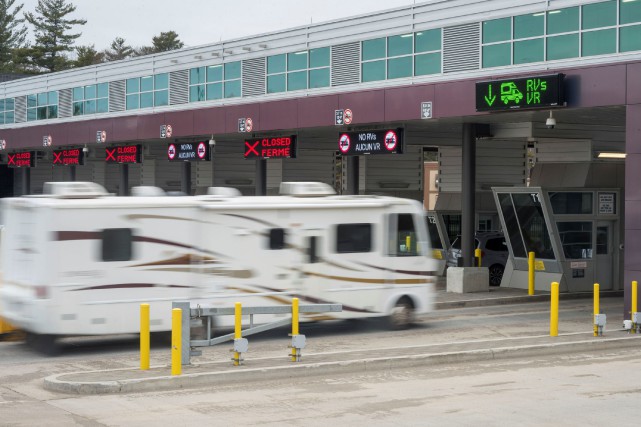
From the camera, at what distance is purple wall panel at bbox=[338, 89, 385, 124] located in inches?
1164

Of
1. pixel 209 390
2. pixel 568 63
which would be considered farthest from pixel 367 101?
pixel 209 390

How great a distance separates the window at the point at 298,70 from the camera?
110ft

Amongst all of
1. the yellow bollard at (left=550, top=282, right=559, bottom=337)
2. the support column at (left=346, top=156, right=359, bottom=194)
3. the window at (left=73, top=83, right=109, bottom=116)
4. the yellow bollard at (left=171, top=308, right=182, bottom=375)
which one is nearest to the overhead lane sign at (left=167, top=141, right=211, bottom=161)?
the window at (left=73, top=83, right=109, bottom=116)

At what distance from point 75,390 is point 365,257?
25.8ft

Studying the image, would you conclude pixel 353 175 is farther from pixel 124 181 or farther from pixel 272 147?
pixel 124 181

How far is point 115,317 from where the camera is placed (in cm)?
1752

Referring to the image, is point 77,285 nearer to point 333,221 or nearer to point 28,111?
point 333,221

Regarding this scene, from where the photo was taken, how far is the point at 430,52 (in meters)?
29.8

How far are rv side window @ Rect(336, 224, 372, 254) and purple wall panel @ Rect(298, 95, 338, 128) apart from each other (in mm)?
11424

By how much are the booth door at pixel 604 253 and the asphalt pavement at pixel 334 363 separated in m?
10.6

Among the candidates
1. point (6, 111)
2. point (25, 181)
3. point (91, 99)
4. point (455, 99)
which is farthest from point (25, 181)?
point (455, 99)

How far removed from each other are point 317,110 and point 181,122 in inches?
310

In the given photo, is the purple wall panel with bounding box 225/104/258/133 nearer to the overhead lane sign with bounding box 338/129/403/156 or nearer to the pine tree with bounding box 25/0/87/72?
the overhead lane sign with bounding box 338/129/403/156

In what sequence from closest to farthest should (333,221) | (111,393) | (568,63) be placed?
1. (111,393)
2. (333,221)
3. (568,63)
